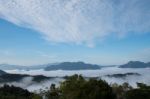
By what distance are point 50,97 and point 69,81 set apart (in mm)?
38985

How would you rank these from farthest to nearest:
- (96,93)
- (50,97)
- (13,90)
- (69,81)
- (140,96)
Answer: (13,90) < (50,97) < (140,96) < (69,81) < (96,93)

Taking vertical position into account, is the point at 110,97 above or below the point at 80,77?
below

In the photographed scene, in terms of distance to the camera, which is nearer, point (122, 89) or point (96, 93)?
point (96, 93)

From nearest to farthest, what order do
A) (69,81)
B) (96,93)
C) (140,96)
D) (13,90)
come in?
(96,93)
(69,81)
(140,96)
(13,90)

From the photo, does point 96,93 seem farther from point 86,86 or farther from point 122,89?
point 122,89

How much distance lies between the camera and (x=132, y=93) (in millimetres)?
86750

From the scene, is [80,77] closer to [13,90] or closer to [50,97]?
[50,97]

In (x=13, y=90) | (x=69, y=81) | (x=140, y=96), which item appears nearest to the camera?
(x=69, y=81)

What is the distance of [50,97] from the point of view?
106 meters

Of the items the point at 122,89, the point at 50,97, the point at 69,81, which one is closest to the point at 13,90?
the point at 50,97

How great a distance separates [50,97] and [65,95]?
38.1 meters

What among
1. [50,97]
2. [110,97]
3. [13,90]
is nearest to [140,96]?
[110,97]

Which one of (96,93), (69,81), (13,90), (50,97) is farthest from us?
(13,90)

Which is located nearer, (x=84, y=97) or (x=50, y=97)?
(x=84, y=97)
